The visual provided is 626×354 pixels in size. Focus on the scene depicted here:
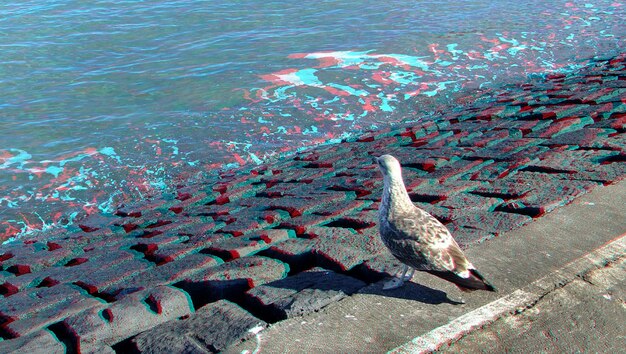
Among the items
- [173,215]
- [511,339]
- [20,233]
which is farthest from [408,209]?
[20,233]

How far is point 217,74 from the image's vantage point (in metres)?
13.4

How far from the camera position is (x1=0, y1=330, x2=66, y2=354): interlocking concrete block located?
274 cm

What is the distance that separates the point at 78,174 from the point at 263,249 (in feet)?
19.7

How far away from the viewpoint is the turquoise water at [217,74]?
9.21m

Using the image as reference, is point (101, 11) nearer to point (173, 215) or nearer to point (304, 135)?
point (304, 135)

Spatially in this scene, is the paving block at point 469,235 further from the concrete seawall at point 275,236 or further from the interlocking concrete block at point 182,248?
the interlocking concrete block at point 182,248

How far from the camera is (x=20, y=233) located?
7355mm

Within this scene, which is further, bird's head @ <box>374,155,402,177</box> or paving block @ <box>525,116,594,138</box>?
paving block @ <box>525,116,594,138</box>

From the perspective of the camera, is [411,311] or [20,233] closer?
[411,311]

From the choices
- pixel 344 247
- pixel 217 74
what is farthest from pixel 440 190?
pixel 217 74

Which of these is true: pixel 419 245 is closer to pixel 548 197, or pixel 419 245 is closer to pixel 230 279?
pixel 230 279

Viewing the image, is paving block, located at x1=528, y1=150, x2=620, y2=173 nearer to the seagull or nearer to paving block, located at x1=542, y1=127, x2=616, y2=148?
paving block, located at x1=542, y1=127, x2=616, y2=148

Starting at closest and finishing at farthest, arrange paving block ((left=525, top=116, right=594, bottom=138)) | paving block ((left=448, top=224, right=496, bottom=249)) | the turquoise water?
paving block ((left=448, top=224, right=496, bottom=249)) < paving block ((left=525, top=116, right=594, bottom=138)) < the turquoise water

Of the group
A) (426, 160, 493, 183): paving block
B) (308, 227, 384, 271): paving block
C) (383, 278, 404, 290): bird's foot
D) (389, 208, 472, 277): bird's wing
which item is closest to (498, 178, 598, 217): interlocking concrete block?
(426, 160, 493, 183): paving block
